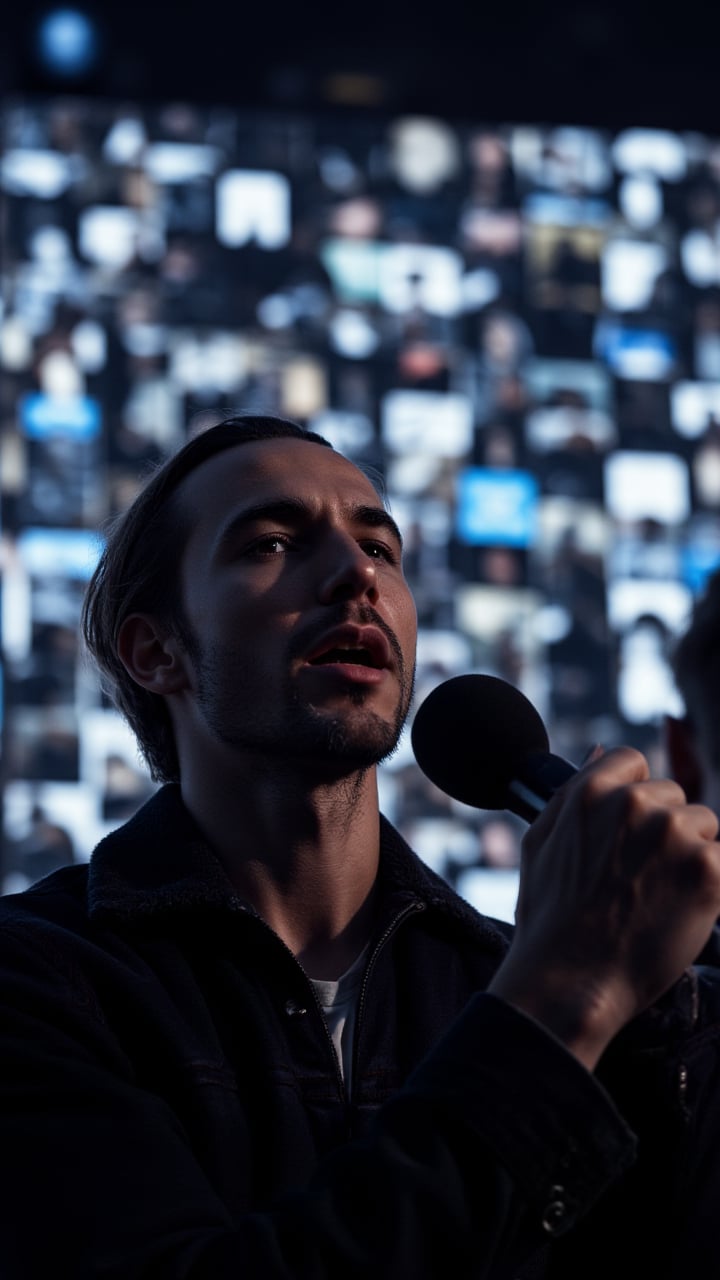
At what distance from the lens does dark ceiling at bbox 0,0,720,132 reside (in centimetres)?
524

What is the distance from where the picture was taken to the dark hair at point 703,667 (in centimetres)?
177

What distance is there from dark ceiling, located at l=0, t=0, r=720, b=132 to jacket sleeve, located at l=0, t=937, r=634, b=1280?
4526 mm

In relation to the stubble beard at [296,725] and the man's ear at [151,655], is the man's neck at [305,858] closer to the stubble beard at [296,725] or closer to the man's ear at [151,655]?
the stubble beard at [296,725]

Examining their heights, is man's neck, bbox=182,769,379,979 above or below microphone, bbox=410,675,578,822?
below

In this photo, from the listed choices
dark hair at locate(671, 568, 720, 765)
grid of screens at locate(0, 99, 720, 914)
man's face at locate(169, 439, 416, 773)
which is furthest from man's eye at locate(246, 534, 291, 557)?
grid of screens at locate(0, 99, 720, 914)

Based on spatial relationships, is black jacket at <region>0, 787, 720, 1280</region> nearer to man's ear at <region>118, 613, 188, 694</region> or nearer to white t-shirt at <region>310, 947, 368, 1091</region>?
white t-shirt at <region>310, 947, 368, 1091</region>

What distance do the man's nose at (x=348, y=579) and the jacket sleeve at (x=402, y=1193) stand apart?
539 millimetres

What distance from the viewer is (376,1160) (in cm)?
102

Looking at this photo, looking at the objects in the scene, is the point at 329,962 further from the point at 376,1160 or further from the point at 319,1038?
the point at 376,1160

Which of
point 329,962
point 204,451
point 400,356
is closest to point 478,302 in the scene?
point 400,356

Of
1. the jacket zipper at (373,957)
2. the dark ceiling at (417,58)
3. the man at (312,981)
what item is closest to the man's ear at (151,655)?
the man at (312,981)

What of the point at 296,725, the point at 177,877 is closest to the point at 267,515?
the point at 296,725

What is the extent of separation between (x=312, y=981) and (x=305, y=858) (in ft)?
0.39

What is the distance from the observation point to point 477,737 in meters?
1.33
